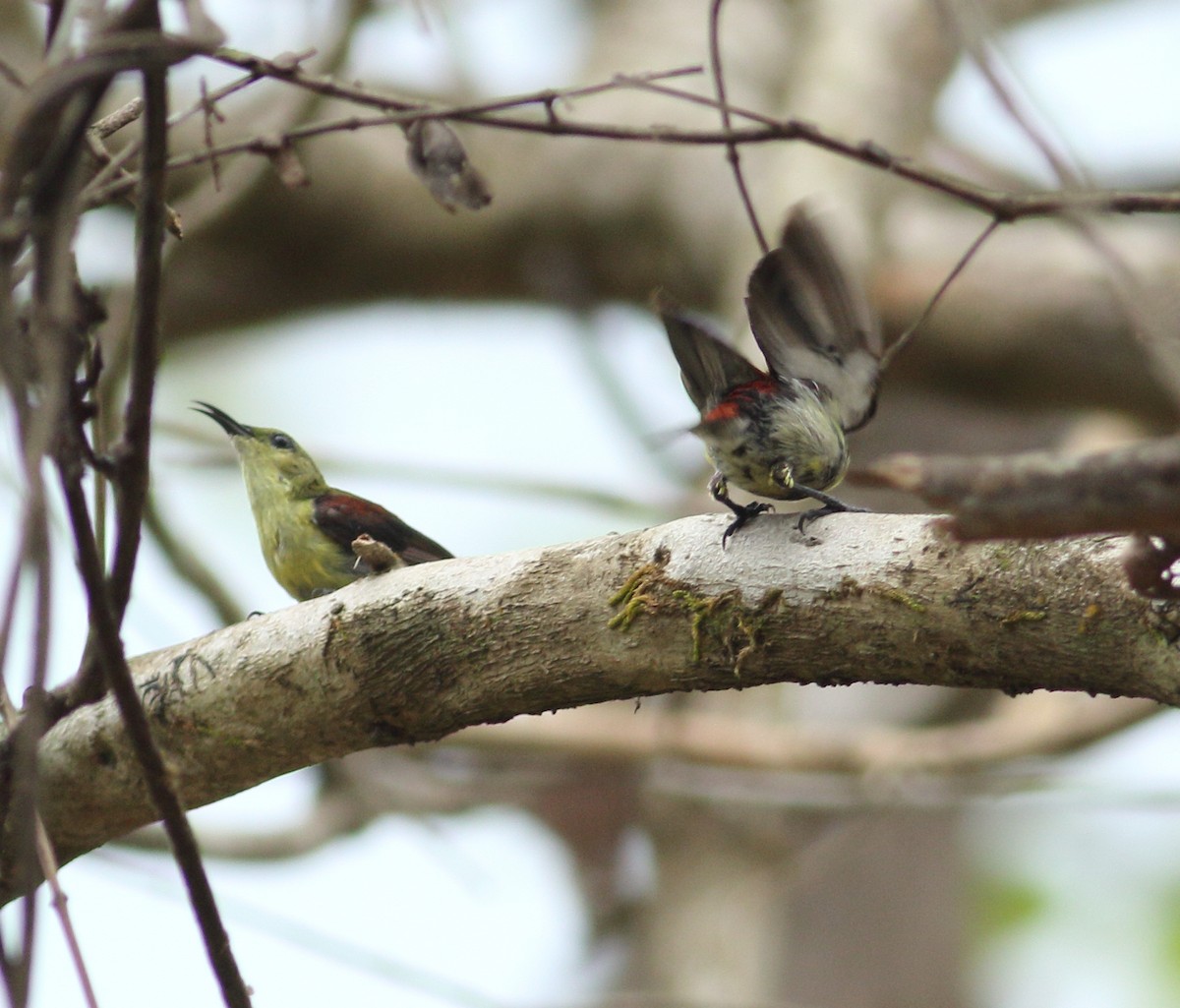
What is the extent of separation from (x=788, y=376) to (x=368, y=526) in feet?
5.41

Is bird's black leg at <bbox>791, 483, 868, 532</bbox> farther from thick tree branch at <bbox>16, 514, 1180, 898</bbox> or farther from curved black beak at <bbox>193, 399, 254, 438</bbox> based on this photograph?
curved black beak at <bbox>193, 399, 254, 438</bbox>

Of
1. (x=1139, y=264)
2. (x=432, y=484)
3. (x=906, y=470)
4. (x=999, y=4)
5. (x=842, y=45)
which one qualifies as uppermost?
(x=999, y=4)

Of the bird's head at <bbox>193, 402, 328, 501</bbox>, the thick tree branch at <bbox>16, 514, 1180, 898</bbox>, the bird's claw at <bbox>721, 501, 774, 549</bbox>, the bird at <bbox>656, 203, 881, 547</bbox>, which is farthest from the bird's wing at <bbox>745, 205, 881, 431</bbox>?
the bird's head at <bbox>193, 402, 328, 501</bbox>

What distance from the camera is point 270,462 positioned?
15.2 feet

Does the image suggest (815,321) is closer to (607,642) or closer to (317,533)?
(607,642)

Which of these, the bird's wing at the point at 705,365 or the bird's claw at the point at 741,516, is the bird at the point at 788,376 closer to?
the bird's wing at the point at 705,365

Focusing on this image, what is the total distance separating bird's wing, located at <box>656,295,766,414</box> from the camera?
2.71 m

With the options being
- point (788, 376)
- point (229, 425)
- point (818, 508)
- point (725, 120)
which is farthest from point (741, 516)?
point (229, 425)

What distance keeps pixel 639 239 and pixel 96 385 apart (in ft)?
22.0

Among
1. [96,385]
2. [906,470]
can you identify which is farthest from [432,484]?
[906,470]

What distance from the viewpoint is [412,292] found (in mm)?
8320

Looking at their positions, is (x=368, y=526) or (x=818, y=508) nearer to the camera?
(x=818, y=508)

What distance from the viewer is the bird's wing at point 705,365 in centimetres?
271

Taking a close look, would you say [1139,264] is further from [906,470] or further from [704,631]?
[906,470]
